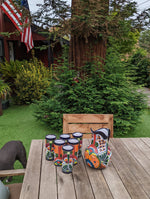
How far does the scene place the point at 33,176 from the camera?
1383 mm

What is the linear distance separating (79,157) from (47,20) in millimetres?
2581

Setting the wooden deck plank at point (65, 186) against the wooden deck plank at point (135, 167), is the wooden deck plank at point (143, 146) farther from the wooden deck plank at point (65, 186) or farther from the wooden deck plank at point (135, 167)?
the wooden deck plank at point (65, 186)

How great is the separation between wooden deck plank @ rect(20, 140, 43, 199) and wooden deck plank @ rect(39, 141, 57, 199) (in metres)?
0.03

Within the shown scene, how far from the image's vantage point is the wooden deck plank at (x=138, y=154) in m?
1.59

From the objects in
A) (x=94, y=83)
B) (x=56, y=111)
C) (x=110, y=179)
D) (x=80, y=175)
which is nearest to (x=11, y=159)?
(x=80, y=175)

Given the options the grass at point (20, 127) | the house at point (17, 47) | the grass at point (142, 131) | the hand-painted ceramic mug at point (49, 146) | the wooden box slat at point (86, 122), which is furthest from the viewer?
the house at point (17, 47)

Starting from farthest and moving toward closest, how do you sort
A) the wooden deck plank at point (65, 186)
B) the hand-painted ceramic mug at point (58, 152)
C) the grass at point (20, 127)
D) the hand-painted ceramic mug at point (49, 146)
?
the grass at point (20, 127) → the hand-painted ceramic mug at point (49, 146) → the hand-painted ceramic mug at point (58, 152) → the wooden deck plank at point (65, 186)

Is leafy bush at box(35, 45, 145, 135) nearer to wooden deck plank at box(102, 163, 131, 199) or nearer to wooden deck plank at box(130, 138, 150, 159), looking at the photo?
wooden deck plank at box(130, 138, 150, 159)

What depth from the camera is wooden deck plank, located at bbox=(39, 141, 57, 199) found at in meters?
1.20

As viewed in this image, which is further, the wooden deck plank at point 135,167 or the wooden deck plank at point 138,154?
the wooden deck plank at point 138,154

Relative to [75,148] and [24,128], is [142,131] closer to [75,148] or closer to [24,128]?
[24,128]

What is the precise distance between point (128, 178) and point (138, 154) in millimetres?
463

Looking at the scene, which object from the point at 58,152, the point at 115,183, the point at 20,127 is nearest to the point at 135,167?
the point at 115,183

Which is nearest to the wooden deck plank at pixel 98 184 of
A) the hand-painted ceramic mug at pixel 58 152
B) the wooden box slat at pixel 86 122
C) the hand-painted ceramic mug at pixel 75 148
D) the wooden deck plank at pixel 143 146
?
the hand-painted ceramic mug at pixel 75 148
